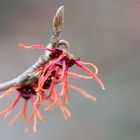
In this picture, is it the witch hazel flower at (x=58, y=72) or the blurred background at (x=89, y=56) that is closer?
the witch hazel flower at (x=58, y=72)

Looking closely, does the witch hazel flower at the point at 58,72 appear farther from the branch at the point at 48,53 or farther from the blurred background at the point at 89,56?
the blurred background at the point at 89,56

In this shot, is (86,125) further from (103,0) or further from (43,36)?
(103,0)

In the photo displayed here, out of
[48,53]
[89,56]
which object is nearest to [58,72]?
[48,53]

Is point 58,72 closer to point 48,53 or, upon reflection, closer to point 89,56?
point 48,53

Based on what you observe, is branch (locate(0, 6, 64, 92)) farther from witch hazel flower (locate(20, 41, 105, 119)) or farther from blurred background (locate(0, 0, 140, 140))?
blurred background (locate(0, 0, 140, 140))

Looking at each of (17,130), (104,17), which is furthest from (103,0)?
(17,130)

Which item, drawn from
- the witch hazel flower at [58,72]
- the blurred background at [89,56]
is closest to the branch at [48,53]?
the witch hazel flower at [58,72]

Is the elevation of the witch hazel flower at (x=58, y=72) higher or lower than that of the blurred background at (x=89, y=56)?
lower

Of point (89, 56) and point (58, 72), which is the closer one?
point (58, 72)
